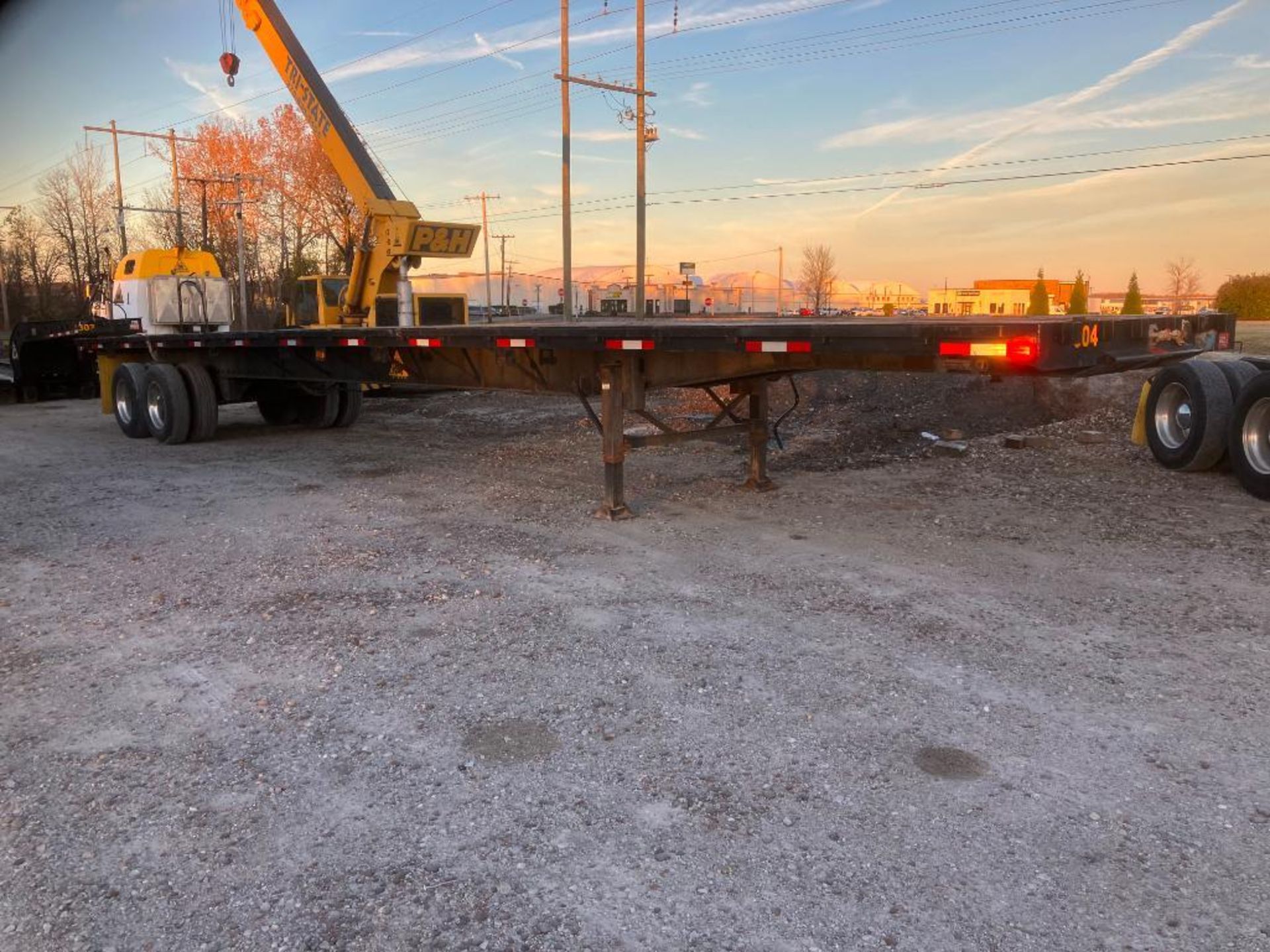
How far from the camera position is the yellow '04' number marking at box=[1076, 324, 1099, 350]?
5.25 metres

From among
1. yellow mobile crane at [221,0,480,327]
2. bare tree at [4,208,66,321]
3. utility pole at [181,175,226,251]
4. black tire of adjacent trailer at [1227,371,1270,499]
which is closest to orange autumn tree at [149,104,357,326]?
utility pole at [181,175,226,251]

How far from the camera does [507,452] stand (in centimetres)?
1141

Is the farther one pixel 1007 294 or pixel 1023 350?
pixel 1007 294

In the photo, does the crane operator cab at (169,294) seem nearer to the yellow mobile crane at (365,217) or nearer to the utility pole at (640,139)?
the yellow mobile crane at (365,217)

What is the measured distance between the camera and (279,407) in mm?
14633

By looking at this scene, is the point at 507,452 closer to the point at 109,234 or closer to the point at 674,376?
the point at 674,376

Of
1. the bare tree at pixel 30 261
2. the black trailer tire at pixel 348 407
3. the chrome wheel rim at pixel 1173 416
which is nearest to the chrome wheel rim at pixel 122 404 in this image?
the black trailer tire at pixel 348 407

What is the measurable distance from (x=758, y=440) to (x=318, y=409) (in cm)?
808

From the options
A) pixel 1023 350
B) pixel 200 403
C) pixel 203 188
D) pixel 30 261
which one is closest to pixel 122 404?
pixel 200 403

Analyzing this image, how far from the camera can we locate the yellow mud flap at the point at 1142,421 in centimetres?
970

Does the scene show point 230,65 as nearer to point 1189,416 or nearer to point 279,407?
point 279,407

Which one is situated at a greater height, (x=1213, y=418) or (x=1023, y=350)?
(x=1023, y=350)

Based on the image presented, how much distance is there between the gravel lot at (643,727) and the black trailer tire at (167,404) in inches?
176

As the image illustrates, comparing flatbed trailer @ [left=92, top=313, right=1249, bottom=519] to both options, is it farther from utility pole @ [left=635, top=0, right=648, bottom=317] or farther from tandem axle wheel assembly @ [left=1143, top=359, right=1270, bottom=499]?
utility pole @ [left=635, top=0, right=648, bottom=317]
